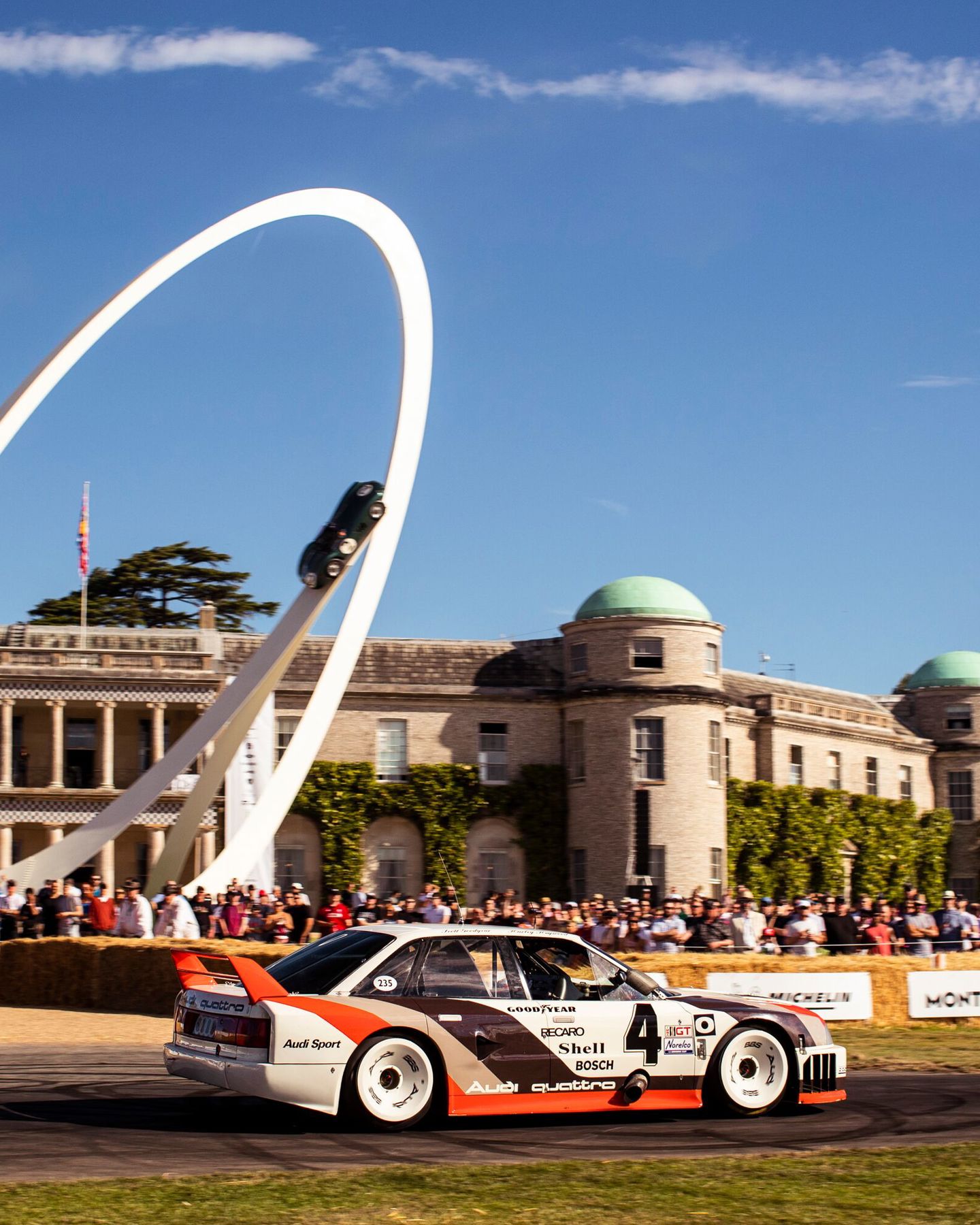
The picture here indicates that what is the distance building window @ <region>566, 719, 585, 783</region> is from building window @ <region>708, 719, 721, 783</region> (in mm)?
4213

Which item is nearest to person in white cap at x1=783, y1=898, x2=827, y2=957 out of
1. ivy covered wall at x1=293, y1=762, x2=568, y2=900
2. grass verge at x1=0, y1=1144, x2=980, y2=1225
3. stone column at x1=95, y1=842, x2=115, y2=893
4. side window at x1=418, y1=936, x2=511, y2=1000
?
side window at x1=418, y1=936, x2=511, y2=1000

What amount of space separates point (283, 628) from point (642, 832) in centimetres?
2297

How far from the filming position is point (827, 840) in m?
62.6

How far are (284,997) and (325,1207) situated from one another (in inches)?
120

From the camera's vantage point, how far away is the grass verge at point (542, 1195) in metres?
9.05

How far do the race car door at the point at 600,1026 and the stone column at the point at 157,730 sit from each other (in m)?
46.1

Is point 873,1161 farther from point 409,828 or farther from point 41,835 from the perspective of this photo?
point 41,835

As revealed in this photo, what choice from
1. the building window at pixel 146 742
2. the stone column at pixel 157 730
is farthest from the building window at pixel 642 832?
the building window at pixel 146 742

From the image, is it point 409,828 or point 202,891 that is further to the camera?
point 409,828

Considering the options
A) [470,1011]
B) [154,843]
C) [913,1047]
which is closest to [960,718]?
[154,843]

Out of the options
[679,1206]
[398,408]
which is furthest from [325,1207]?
[398,408]

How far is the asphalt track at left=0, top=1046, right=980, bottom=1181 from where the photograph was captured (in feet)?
35.6

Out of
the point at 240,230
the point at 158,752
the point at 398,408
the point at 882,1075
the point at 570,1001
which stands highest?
the point at 240,230

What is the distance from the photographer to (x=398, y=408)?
39062 mm
